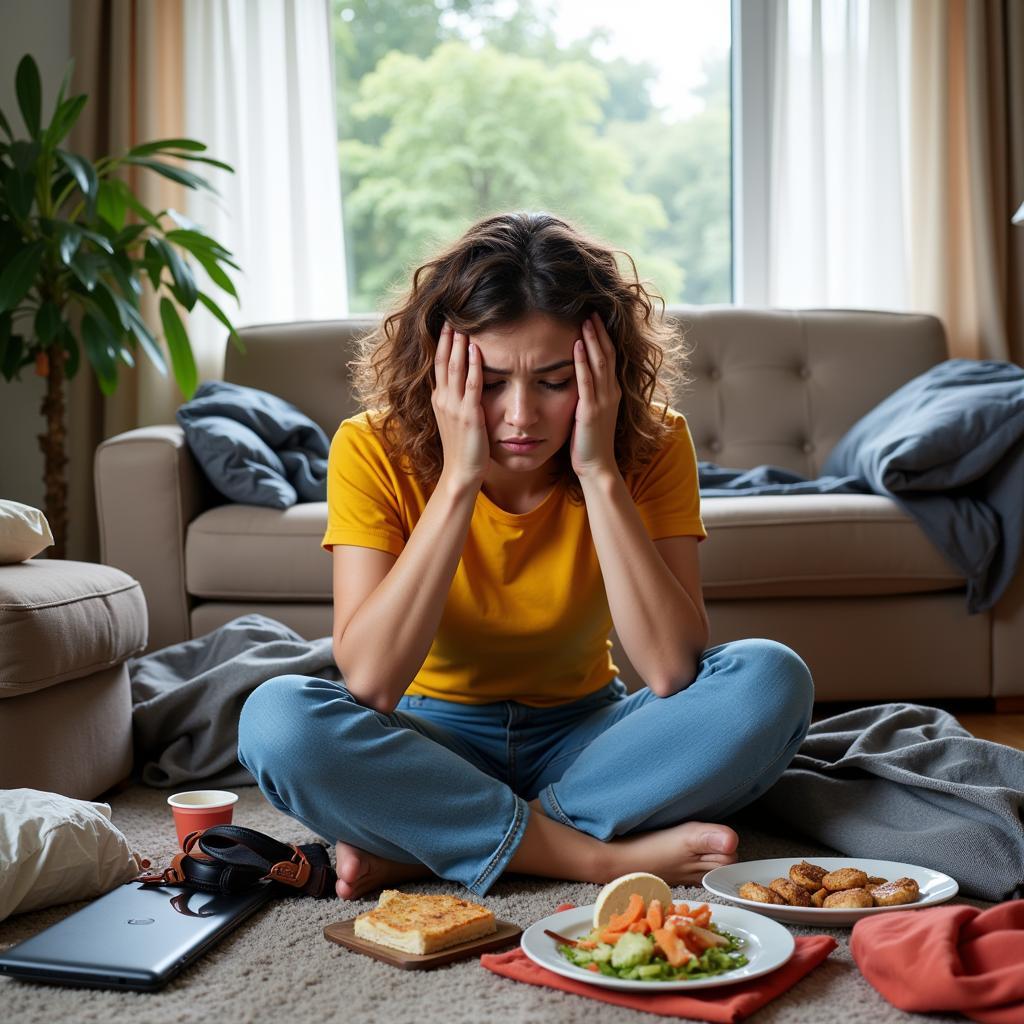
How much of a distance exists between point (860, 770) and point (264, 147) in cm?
277

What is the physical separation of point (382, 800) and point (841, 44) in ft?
10.2

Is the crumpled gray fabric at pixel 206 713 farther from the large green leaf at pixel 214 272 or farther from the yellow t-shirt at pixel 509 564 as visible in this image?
the large green leaf at pixel 214 272

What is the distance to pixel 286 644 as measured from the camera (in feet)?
7.52

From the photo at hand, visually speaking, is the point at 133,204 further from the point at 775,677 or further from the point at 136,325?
the point at 775,677

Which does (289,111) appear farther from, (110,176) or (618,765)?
(618,765)

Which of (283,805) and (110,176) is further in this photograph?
(110,176)

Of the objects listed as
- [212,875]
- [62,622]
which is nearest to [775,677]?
[212,875]

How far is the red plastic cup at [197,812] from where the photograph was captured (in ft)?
5.39

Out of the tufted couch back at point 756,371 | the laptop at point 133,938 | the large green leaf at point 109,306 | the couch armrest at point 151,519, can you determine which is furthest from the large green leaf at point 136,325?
the laptop at point 133,938

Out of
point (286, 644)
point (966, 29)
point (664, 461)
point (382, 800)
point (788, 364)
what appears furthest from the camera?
point (966, 29)

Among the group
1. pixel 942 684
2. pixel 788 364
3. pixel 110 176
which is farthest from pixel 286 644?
pixel 110 176

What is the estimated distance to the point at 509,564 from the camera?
168 centimetres

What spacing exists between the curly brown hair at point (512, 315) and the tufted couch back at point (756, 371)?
1586mm

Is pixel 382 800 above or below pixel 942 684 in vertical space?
above
